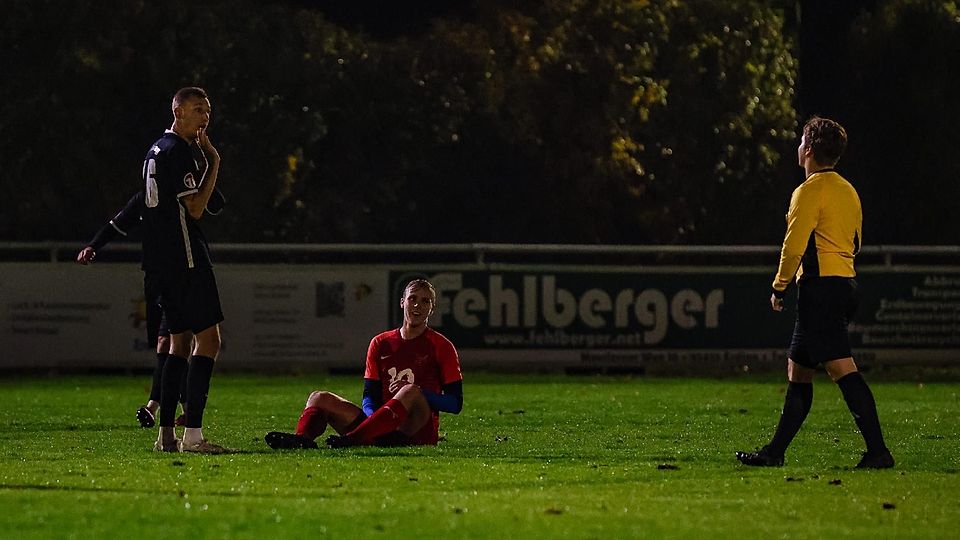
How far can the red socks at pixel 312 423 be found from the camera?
1187cm

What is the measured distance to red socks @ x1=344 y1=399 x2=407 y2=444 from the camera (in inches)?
463

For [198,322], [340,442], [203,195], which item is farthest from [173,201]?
A: [340,442]

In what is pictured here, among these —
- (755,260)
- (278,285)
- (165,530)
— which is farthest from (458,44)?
(165,530)

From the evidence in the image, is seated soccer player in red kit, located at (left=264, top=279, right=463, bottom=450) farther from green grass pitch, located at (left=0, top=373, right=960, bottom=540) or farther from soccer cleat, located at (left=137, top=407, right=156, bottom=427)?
soccer cleat, located at (left=137, top=407, right=156, bottom=427)

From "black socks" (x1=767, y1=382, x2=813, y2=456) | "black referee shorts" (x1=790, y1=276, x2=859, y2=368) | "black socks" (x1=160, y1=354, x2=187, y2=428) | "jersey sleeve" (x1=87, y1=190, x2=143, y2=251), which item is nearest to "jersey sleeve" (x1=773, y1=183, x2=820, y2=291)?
"black referee shorts" (x1=790, y1=276, x2=859, y2=368)

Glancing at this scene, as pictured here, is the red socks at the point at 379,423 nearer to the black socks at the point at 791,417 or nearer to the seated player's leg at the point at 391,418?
the seated player's leg at the point at 391,418

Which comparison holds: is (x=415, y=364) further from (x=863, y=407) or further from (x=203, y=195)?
(x=863, y=407)

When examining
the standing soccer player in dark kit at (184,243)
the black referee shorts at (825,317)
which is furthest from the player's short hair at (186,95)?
the black referee shorts at (825,317)

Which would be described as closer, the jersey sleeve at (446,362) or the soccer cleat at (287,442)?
the soccer cleat at (287,442)

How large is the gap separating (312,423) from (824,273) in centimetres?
319

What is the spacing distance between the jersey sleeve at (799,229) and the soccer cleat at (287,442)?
9.66ft

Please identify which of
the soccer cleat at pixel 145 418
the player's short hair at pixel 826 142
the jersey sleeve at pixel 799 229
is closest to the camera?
the jersey sleeve at pixel 799 229

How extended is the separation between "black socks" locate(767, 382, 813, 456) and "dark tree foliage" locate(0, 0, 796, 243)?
23018mm

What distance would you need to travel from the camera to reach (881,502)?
8.98 m
